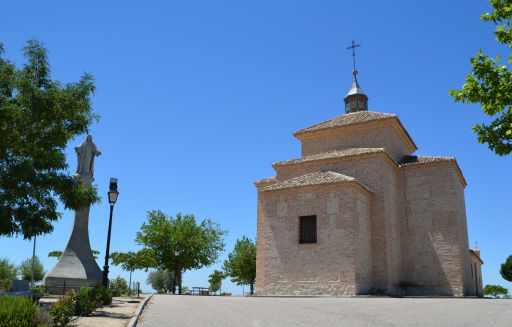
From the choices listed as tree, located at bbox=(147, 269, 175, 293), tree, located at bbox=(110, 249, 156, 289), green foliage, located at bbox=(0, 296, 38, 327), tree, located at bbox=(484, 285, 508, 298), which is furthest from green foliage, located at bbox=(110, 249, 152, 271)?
tree, located at bbox=(484, 285, 508, 298)

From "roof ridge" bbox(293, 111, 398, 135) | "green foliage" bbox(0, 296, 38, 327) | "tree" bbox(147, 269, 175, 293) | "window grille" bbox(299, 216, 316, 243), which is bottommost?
"tree" bbox(147, 269, 175, 293)

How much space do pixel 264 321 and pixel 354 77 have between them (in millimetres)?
25850

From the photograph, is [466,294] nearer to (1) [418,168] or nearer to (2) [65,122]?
(1) [418,168]

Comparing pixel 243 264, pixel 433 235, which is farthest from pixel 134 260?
pixel 433 235

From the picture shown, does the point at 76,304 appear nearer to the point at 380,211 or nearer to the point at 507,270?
the point at 380,211

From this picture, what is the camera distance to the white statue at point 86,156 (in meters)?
18.5

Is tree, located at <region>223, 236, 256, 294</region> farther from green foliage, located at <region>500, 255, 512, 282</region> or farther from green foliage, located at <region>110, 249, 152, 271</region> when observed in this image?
green foliage, located at <region>500, 255, 512, 282</region>

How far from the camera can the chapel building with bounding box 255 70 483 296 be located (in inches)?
731

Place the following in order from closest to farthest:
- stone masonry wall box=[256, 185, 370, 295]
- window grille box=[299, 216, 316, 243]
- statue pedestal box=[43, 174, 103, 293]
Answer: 1. statue pedestal box=[43, 174, 103, 293]
2. stone masonry wall box=[256, 185, 370, 295]
3. window grille box=[299, 216, 316, 243]

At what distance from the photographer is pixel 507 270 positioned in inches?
1602

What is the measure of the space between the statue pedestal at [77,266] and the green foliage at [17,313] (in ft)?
34.1

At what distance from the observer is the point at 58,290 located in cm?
1631

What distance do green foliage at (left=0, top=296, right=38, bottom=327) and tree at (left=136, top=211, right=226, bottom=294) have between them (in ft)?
89.2

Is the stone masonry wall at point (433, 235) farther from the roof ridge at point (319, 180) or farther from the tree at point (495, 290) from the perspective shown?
the tree at point (495, 290)
